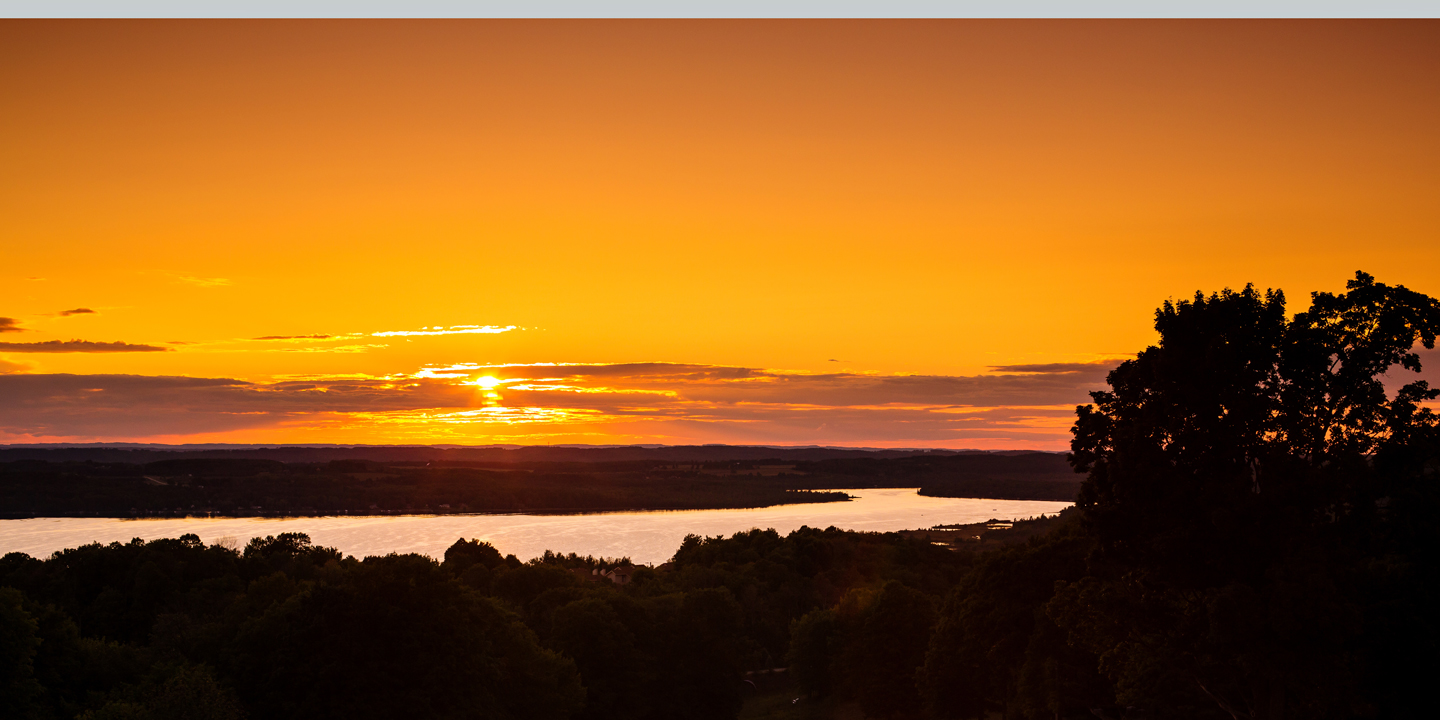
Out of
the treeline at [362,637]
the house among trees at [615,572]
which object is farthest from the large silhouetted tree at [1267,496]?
the house among trees at [615,572]

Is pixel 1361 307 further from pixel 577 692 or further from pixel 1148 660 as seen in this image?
pixel 577 692

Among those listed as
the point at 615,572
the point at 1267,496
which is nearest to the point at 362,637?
the point at 1267,496

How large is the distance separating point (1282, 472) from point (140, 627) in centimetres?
6487

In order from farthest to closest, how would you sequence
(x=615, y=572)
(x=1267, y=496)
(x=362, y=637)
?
(x=615, y=572) → (x=362, y=637) → (x=1267, y=496)

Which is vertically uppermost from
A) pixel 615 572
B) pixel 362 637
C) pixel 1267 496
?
pixel 1267 496

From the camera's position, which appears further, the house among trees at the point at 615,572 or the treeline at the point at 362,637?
the house among trees at the point at 615,572

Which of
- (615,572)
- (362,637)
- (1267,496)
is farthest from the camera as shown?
(615,572)

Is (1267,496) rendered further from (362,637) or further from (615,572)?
(615,572)

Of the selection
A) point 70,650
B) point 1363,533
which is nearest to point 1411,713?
point 1363,533

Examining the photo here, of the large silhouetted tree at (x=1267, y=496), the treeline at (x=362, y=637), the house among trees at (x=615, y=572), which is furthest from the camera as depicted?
the house among trees at (x=615, y=572)

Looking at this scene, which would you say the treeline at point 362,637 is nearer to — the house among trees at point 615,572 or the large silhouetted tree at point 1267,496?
the house among trees at point 615,572

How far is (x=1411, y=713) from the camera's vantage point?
1045 inches

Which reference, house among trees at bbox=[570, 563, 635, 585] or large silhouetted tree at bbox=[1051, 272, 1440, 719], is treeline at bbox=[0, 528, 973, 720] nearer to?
house among trees at bbox=[570, 563, 635, 585]

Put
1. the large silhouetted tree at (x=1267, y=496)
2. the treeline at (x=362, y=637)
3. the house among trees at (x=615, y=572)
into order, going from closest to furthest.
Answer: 1. the large silhouetted tree at (x=1267, y=496)
2. the treeline at (x=362, y=637)
3. the house among trees at (x=615, y=572)
